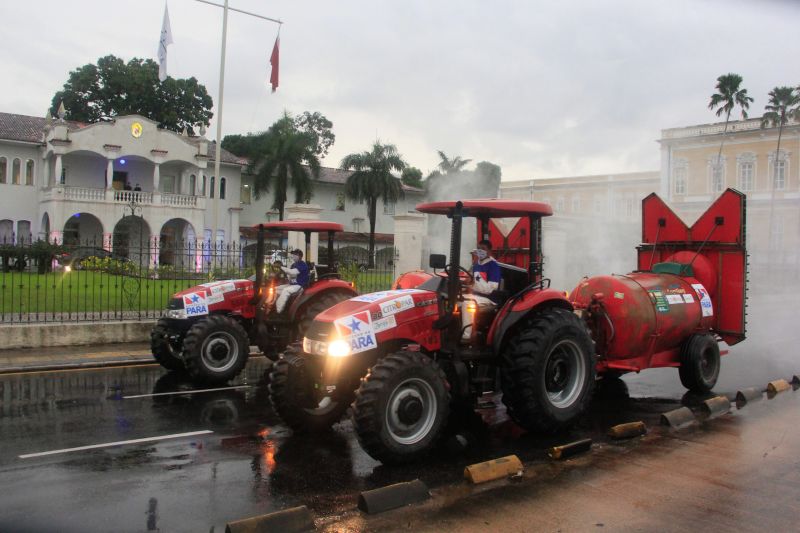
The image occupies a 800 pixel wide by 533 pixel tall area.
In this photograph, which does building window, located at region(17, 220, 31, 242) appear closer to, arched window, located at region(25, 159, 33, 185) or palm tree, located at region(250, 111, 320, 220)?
arched window, located at region(25, 159, 33, 185)

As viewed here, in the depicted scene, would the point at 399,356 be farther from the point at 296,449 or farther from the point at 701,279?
the point at 701,279

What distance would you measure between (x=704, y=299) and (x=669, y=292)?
0.78 meters

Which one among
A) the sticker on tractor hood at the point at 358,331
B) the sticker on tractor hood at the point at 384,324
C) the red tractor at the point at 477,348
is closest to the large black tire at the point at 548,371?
the red tractor at the point at 477,348

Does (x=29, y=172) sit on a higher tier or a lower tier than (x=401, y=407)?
higher

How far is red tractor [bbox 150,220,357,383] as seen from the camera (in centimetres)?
969

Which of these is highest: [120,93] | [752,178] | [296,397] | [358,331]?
[120,93]

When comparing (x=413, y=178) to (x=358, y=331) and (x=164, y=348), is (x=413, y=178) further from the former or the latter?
(x=358, y=331)

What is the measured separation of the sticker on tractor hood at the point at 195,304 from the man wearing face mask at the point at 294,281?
1145 mm

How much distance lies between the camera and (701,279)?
9992mm

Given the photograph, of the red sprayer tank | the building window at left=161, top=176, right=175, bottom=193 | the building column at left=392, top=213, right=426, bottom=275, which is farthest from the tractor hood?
the building window at left=161, top=176, right=175, bottom=193

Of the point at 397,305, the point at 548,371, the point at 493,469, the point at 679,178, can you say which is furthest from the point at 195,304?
the point at 679,178

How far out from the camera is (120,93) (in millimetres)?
55250

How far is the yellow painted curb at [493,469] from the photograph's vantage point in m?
5.59

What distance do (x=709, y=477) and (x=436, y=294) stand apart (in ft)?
9.66
